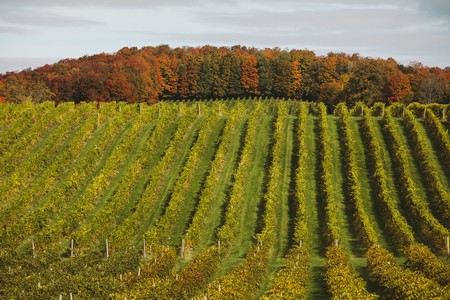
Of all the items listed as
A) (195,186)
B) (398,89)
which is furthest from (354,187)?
(398,89)

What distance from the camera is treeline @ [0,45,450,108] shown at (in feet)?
293

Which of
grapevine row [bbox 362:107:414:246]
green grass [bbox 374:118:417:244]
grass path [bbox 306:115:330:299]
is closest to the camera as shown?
grass path [bbox 306:115:330:299]

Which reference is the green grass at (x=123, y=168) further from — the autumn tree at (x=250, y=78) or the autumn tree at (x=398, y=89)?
the autumn tree at (x=250, y=78)

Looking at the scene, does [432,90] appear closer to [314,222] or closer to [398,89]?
[398,89]

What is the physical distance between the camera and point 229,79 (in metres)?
120

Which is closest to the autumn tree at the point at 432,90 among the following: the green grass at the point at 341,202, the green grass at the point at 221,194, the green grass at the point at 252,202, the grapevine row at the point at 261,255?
the green grass at the point at 341,202

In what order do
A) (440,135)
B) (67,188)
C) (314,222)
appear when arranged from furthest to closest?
(440,135), (67,188), (314,222)

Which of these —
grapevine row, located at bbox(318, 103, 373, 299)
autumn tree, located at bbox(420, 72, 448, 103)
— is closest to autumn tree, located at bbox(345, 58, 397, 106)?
autumn tree, located at bbox(420, 72, 448, 103)

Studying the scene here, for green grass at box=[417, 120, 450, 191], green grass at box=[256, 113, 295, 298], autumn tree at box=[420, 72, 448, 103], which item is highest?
A: autumn tree at box=[420, 72, 448, 103]

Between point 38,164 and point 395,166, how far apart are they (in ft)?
96.5

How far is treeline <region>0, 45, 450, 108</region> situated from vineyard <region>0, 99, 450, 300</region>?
32.4 meters

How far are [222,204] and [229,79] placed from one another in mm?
83399

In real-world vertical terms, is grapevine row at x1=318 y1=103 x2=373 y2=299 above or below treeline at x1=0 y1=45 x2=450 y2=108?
below

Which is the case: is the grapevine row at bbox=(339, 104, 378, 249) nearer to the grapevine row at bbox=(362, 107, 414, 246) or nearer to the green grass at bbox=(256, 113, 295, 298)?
the grapevine row at bbox=(362, 107, 414, 246)
